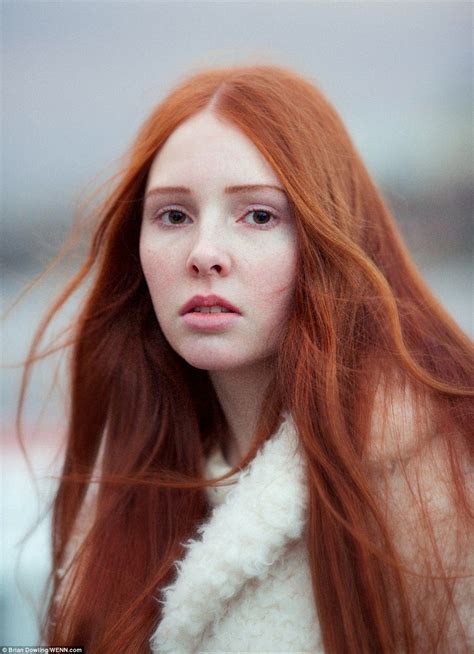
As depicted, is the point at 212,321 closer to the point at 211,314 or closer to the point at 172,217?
the point at 211,314

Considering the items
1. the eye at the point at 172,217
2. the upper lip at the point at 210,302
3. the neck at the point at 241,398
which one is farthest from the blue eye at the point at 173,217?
the neck at the point at 241,398

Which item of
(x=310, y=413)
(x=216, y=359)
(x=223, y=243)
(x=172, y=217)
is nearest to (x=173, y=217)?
(x=172, y=217)

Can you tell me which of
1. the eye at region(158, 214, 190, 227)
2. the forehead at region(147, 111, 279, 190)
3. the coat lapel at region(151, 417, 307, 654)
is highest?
the forehead at region(147, 111, 279, 190)

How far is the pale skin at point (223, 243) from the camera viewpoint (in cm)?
89

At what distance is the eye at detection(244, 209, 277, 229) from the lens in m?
0.90

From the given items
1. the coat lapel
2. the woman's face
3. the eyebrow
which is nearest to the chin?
the woman's face

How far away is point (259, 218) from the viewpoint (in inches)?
35.6

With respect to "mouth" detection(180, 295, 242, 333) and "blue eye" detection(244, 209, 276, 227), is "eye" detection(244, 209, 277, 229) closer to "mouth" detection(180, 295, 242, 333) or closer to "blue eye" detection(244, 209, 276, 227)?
"blue eye" detection(244, 209, 276, 227)

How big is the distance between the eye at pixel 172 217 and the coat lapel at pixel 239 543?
316 millimetres

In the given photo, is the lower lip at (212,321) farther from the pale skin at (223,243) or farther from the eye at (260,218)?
the eye at (260,218)

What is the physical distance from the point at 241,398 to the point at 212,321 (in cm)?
17

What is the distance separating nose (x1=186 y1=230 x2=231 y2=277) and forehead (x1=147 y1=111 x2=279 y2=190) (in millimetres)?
70

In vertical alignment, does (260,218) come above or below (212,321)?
above

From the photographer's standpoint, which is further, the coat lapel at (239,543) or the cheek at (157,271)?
the cheek at (157,271)
